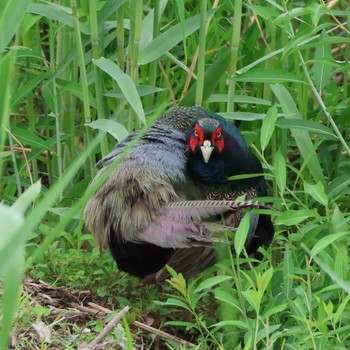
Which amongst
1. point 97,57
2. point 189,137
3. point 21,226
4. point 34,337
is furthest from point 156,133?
point 21,226

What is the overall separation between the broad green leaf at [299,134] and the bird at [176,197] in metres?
0.20

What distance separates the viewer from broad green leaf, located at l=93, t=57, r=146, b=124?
10.7ft

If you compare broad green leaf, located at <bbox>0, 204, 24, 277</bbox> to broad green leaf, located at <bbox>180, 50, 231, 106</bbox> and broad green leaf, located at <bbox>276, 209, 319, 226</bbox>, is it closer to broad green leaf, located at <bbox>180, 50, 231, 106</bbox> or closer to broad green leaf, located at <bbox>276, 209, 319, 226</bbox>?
broad green leaf, located at <bbox>276, 209, 319, 226</bbox>

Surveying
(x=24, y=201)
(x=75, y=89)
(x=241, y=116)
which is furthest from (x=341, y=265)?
(x=75, y=89)

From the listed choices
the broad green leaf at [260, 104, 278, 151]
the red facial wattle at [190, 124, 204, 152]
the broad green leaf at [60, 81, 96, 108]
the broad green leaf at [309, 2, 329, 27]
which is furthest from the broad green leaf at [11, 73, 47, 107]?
the broad green leaf at [309, 2, 329, 27]

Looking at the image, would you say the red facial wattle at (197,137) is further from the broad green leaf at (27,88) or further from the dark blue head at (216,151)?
the broad green leaf at (27,88)

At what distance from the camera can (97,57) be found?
11.3 feet

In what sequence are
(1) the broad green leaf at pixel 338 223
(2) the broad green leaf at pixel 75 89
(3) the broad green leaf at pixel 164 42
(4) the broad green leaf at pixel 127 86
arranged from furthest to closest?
(2) the broad green leaf at pixel 75 89, (3) the broad green leaf at pixel 164 42, (4) the broad green leaf at pixel 127 86, (1) the broad green leaf at pixel 338 223

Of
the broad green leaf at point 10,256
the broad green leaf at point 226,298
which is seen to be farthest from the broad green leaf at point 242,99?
the broad green leaf at point 10,256

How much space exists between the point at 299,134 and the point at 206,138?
46 cm

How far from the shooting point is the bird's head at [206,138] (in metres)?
3.36

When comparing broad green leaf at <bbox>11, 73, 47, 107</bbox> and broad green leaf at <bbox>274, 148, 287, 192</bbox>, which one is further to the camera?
broad green leaf at <bbox>11, 73, 47, 107</bbox>

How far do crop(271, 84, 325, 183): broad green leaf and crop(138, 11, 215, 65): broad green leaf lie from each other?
41 centimetres

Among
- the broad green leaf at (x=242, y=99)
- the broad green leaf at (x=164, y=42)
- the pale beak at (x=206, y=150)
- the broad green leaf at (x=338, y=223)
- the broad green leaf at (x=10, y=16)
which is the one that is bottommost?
the broad green leaf at (x=338, y=223)
